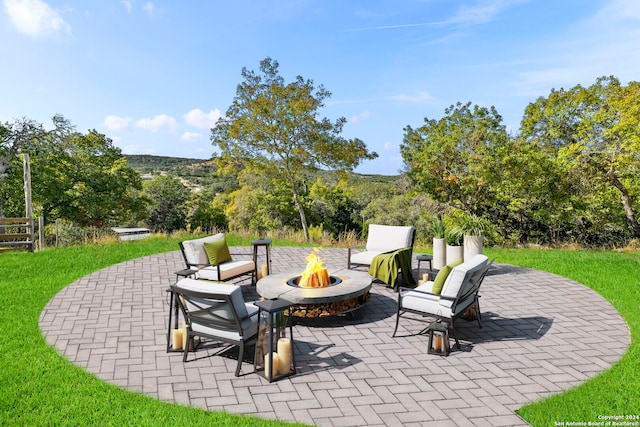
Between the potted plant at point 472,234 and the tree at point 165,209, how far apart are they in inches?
987

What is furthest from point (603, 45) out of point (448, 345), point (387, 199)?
point (387, 199)

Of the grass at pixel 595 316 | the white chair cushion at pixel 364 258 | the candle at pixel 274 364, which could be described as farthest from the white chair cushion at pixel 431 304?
the white chair cushion at pixel 364 258

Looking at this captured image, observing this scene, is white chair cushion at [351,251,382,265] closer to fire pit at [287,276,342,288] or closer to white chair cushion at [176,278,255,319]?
fire pit at [287,276,342,288]

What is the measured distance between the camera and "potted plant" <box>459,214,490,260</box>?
8219 mm

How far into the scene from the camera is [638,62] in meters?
13.0

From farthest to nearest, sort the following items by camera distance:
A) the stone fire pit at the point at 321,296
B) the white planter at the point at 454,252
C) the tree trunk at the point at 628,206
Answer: the tree trunk at the point at 628,206
the white planter at the point at 454,252
the stone fire pit at the point at 321,296

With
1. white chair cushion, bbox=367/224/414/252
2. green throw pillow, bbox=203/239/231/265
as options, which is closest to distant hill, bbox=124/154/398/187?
white chair cushion, bbox=367/224/414/252

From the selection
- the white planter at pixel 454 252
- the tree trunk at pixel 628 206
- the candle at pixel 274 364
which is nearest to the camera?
the candle at pixel 274 364

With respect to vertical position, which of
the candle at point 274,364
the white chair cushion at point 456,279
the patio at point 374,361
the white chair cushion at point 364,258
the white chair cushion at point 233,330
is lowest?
the patio at point 374,361

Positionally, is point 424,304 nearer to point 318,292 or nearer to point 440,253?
point 318,292

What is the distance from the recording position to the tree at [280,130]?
14.0 meters

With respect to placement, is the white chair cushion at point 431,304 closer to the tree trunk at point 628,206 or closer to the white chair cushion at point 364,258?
the white chair cushion at point 364,258

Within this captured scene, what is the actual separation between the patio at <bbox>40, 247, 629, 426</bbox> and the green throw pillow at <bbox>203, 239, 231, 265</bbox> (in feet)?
2.92

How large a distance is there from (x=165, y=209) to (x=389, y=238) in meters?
24.7
